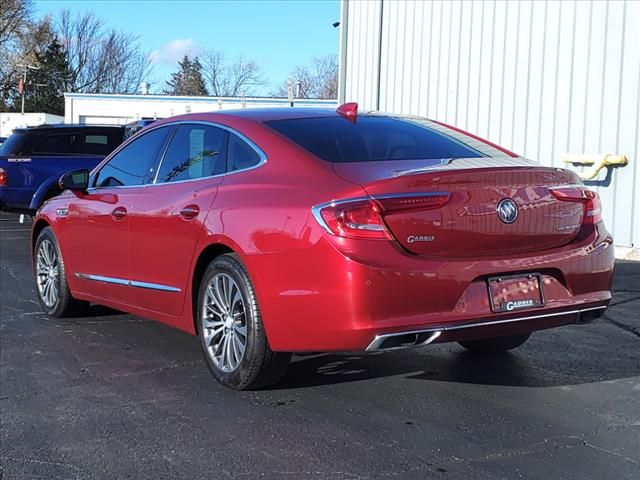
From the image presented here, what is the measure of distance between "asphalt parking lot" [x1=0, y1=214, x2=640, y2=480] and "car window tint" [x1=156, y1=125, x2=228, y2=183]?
119cm

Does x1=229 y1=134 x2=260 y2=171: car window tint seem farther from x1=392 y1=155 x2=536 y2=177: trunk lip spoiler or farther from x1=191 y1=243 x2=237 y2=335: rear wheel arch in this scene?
x1=392 y1=155 x2=536 y2=177: trunk lip spoiler

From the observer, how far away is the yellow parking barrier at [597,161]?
9.77 m

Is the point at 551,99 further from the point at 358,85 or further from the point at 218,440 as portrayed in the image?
the point at 218,440

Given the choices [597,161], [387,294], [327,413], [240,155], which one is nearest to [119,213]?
[240,155]

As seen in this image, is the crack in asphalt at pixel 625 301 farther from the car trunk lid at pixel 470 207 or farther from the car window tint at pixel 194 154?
the car window tint at pixel 194 154

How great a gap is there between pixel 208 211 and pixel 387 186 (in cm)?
124

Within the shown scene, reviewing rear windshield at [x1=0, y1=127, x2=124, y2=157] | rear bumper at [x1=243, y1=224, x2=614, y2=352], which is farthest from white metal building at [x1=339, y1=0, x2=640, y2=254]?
rear bumper at [x1=243, y1=224, x2=614, y2=352]

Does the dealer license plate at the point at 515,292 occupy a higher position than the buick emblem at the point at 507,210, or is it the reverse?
the buick emblem at the point at 507,210

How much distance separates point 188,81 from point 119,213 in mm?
78645

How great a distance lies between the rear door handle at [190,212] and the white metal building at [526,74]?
697 cm

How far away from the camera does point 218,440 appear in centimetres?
373

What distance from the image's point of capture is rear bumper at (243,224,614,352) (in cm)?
363

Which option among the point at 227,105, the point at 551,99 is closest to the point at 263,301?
the point at 551,99

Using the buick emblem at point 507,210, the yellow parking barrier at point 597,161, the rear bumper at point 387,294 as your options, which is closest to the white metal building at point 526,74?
the yellow parking barrier at point 597,161
